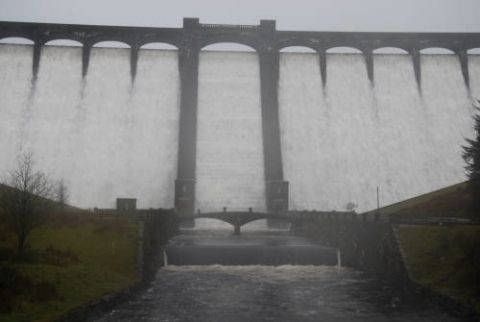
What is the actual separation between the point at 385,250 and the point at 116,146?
31829mm

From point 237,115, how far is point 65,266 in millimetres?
33623

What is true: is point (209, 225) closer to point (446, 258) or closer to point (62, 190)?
point (62, 190)

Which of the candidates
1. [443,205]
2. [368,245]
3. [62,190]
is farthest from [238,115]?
[368,245]

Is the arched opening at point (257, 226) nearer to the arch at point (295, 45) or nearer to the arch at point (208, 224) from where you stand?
the arch at point (208, 224)

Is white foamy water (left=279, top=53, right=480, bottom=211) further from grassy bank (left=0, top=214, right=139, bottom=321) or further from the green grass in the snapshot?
grassy bank (left=0, top=214, right=139, bottom=321)

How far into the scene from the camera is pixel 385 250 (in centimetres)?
2314

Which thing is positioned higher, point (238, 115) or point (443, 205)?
point (238, 115)

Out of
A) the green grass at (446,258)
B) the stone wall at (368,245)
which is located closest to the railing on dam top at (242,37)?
the stone wall at (368,245)

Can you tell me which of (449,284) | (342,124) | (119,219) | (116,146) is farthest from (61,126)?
(449,284)

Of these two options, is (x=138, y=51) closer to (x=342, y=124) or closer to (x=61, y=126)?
(x=61, y=126)

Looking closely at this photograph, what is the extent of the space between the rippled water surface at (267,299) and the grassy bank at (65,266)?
154 cm

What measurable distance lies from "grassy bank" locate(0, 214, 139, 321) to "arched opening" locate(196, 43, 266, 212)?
19746 mm

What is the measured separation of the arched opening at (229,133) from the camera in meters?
46.0

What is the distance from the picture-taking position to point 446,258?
19.7 m
